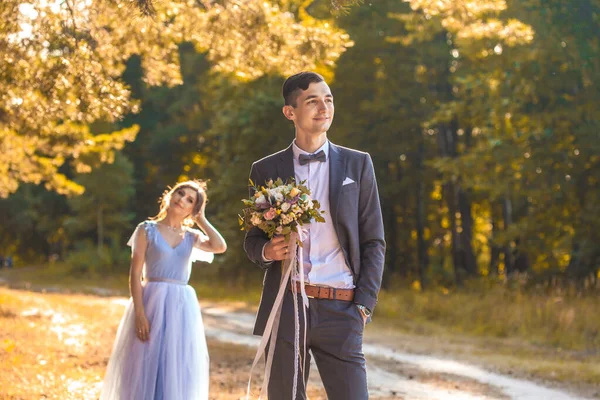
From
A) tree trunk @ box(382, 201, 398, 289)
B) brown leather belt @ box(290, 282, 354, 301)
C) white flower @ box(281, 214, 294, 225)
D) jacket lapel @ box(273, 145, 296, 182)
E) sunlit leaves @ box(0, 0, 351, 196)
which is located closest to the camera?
white flower @ box(281, 214, 294, 225)

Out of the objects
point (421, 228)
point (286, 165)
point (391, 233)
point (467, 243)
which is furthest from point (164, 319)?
point (391, 233)

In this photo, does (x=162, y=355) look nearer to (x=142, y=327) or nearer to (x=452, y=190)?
(x=142, y=327)

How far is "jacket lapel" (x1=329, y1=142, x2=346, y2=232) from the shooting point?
4867 millimetres

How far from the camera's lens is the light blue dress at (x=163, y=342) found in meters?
8.20

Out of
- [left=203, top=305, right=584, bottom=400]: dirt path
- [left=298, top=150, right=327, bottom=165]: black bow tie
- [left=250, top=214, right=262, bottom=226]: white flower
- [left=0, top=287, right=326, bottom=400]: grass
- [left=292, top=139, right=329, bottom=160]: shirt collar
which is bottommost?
[left=0, top=287, right=326, bottom=400]: grass

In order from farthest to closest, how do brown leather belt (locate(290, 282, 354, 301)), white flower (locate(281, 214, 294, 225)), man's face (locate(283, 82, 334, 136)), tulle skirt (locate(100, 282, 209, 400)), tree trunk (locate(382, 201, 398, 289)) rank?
tree trunk (locate(382, 201, 398, 289))
tulle skirt (locate(100, 282, 209, 400))
man's face (locate(283, 82, 334, 136))
brown leather belt (locate(290, 282, 354, 301))
white flower (locate(281, 214, 294, 225))

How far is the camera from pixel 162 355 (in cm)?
827

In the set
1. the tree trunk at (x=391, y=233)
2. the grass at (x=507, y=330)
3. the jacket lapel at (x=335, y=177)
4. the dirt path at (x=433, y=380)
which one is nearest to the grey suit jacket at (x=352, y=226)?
the jacket lapel at (x=335, y=177)

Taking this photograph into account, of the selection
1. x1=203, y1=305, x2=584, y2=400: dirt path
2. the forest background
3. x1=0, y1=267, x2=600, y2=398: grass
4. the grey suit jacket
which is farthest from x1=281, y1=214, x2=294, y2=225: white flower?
x1=0, y1=267, x2=600, y2=398: grass

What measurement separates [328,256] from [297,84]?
91cm

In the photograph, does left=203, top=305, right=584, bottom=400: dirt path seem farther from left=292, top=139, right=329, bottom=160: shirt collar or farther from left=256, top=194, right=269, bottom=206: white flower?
left=256, top=194, right=269, bottom=206: white flower

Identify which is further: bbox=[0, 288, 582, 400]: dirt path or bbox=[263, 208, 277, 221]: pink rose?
bbox=[0, 288, 582, 400]: dirt path

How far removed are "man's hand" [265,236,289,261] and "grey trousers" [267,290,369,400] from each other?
0.22 metres

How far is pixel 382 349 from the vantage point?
1622 centimetres
